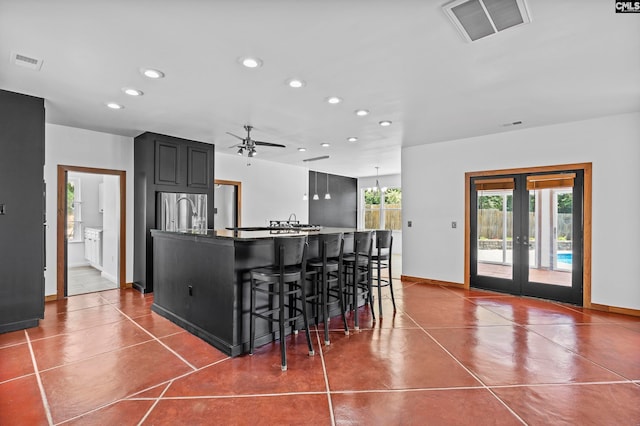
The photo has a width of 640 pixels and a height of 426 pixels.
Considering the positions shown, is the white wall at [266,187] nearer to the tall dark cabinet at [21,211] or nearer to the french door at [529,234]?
→ the tall dark cabinet at [21,211]

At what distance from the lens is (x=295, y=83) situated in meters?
3.29

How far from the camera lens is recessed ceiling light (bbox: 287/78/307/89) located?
10.6ft

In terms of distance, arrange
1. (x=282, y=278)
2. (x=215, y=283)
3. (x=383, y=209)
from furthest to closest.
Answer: (x=383, y=209) → (x=215, y=283) → (x=282, y=278)

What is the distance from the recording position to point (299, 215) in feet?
29.6

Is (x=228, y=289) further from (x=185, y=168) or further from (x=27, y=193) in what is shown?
(x=185, y=168)

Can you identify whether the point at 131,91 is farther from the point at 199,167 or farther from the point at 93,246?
the point at 93,246

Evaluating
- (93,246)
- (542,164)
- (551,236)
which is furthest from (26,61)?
(551,236)

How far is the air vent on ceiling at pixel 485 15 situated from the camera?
2.03 metres

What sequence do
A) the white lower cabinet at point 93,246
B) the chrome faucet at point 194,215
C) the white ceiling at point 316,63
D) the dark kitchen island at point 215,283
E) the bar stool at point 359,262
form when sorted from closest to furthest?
the white ceiling at point 316,63, the dark kitchen island at point 215,283, the bar stool at point 359,262, the chrome faucet at point 194,215, the white lower cabinet at point 93,246

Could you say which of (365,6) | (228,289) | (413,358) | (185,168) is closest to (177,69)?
(365,6)

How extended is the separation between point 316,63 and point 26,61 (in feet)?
8.28

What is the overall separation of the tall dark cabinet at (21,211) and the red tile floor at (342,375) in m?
0.30

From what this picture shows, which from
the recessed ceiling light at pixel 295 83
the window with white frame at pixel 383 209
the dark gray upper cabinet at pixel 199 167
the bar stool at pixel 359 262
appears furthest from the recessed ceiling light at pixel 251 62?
the window with white frame at pixel 383 209

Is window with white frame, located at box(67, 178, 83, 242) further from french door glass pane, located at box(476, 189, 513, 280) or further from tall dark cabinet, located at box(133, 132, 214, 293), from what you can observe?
french door glass pane, located at box(476, 189, 513, 280)
